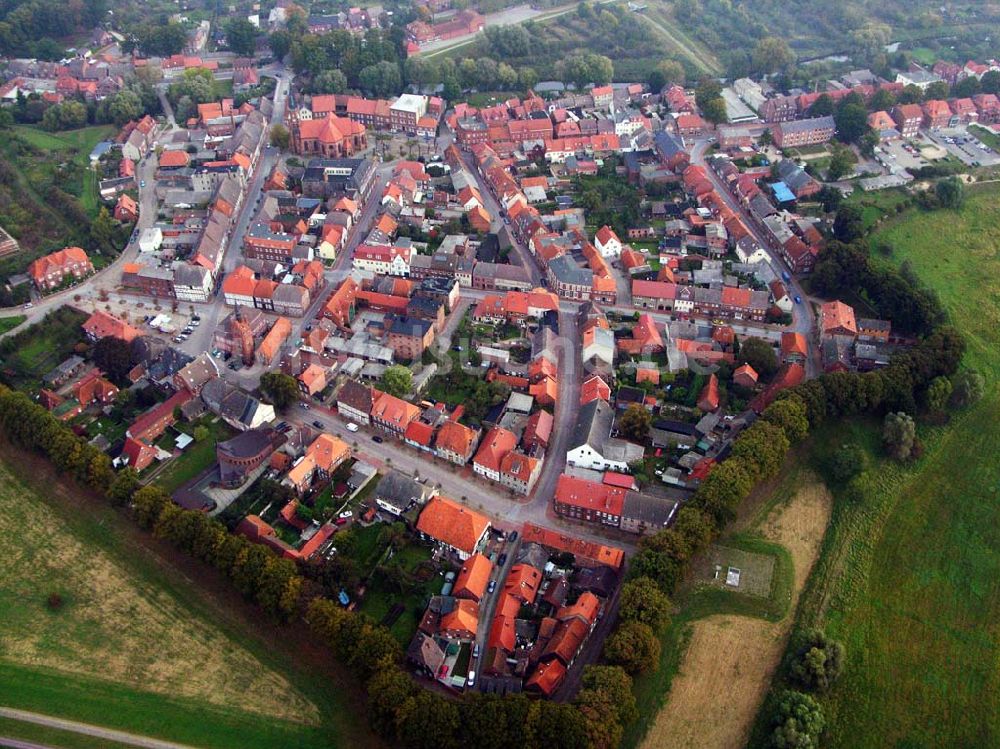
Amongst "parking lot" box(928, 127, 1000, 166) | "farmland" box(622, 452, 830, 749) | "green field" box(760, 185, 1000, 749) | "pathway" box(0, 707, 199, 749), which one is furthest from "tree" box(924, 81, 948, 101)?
"pathway" box(0, 707, 199, 749)

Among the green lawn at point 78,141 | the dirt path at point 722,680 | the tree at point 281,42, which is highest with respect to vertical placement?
the tree at point 281,42

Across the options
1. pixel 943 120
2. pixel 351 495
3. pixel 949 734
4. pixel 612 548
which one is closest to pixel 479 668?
pixel 612 548

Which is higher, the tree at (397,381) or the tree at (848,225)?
the tree at (848,225)

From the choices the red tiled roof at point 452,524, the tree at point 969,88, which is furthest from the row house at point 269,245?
the tree at point 969,88

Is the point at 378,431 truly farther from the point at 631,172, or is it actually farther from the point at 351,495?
the point at 631,172

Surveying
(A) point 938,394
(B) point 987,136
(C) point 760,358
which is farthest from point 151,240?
(B) point 987,136

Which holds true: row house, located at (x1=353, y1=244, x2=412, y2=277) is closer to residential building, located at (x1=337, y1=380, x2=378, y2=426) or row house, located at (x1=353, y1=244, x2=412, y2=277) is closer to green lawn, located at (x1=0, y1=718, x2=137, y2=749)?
residential building, located at (x1=337, y1=380, x2=378, y2=426)

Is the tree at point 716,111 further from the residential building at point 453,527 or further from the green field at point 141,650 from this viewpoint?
the green field at point 141,650
